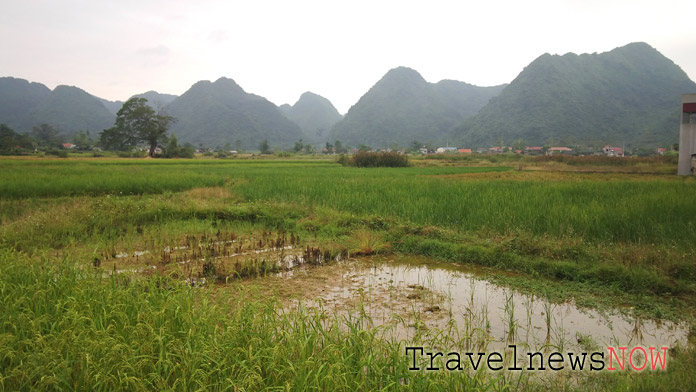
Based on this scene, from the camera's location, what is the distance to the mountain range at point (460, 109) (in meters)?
82.6

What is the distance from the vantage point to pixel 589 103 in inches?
3501

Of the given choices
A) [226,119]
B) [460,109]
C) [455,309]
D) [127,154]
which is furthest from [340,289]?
[460,109]

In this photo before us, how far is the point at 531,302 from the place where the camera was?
13.3 ft

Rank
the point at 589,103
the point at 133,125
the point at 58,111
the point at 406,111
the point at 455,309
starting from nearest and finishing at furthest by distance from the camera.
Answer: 1. the point at 455,309
2. the point at 133,125
3. the point at 589,103
4. the point at 58,111
5. the point at 406,111

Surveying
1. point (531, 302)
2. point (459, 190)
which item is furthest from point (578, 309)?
point (459, 190)

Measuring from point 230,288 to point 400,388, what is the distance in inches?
113

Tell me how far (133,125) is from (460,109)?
129572 mm

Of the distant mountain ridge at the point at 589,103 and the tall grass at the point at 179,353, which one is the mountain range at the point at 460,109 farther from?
the tall grass at the point at 179,353

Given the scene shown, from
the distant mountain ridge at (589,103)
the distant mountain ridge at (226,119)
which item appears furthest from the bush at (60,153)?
the distant mountain ridge at (589,103)

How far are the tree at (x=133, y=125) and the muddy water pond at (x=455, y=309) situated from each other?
59286mm

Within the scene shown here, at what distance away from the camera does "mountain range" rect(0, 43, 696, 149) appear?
82625mm

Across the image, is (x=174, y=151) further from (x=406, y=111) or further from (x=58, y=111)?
(x=406, y=111)

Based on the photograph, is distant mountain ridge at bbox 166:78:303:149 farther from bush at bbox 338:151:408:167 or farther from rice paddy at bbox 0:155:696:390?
rice paddy at bbox 0:155:696:390

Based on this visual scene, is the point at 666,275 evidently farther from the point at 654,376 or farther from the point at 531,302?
the point at 654,376
